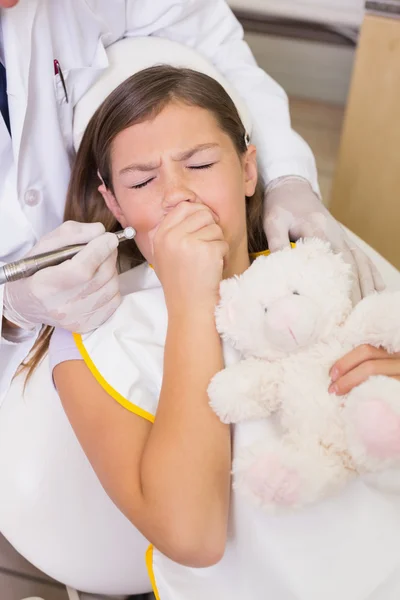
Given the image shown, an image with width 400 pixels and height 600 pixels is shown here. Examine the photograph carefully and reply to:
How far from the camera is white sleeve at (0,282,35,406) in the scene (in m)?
1.19

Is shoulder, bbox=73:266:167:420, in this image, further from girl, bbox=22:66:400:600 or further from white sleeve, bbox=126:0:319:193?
white sleeve, bbox=126:0:319:193

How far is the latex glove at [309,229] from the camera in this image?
113 cm

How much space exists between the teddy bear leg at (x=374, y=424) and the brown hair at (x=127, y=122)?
0.60 metres

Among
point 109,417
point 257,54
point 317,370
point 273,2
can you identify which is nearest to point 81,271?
point 109,417

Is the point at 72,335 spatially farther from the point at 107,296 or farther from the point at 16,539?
the point at 16,539

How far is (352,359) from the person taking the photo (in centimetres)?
77

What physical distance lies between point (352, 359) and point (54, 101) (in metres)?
0.81

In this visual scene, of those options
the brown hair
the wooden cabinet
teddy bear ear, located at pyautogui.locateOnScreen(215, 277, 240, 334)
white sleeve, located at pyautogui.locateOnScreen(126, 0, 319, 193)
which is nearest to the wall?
the wooden cabinet

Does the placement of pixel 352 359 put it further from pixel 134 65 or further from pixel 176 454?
pixel 134 65

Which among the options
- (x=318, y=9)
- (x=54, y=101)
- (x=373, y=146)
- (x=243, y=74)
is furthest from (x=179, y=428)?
(x=318, y=9)

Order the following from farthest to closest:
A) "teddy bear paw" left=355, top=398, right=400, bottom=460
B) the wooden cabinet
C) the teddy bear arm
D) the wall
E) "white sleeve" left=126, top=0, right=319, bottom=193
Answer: the wall
the wooden cabinet
"white sleeve" left=126, top=0, right=319, bottom=193
the teddy bear arm
"teddy bear paw" left=355, top=398, right=400, bottom=460

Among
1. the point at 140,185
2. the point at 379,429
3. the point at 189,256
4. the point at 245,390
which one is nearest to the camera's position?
the point at 379,429

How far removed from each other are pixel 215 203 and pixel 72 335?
365mm

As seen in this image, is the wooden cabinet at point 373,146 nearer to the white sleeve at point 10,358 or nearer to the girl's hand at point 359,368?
the girl's hand at point 359,368
